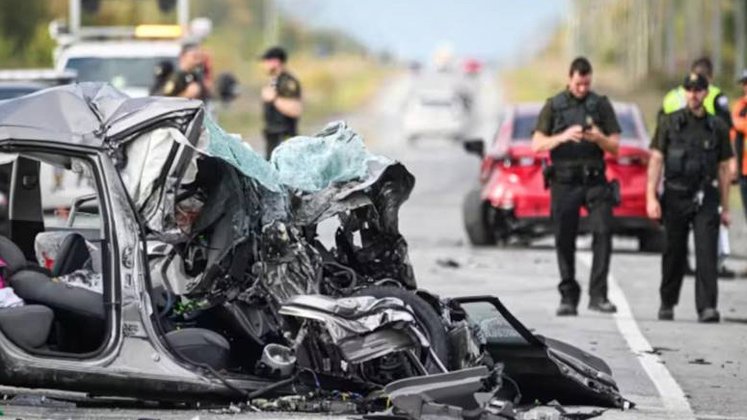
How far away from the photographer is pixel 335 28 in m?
176

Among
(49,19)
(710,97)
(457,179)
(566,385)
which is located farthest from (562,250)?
(49,19)

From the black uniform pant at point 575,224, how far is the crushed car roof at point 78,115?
236 inches

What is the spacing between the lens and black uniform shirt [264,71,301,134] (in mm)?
21125

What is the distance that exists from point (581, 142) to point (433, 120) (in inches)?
2129

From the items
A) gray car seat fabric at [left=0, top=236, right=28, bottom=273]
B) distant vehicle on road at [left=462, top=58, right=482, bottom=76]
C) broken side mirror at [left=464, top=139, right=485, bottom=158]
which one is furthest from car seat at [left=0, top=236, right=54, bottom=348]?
distant vehicle on road at [left=462, top=58, right=482, bottom=76]

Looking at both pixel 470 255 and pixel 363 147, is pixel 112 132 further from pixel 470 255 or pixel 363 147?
pixel 470 255

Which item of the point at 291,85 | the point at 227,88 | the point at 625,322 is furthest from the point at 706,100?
the point at 227,88

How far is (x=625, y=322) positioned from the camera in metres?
14.4

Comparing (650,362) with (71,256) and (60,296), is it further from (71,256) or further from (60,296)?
(60,296)

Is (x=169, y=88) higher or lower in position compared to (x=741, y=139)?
higher

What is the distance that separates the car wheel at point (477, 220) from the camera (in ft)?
67.2

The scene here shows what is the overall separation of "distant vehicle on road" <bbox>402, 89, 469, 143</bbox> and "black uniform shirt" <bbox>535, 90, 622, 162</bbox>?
52863 mm

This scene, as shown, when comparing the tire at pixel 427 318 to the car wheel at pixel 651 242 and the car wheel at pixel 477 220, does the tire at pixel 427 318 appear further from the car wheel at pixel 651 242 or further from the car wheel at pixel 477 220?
the car wheel at pixel 651 242

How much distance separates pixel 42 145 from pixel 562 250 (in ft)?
21.6
